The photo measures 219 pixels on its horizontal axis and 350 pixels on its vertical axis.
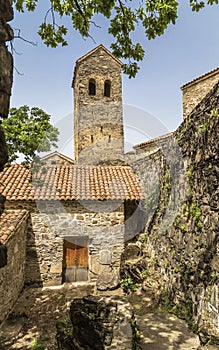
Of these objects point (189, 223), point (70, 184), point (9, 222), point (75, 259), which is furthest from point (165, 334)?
point (70, 184)

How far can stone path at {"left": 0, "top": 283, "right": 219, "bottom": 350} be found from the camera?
536cm

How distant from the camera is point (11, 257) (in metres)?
7.57

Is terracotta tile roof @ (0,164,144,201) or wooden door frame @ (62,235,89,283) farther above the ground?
terracotta tile roof @ (0,164,144,201)

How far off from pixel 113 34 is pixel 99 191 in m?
6.51

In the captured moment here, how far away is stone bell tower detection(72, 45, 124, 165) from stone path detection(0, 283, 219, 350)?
11.3m

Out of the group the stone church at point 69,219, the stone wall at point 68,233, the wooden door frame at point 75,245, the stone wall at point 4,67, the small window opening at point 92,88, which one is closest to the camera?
the stone wall at point 4,67

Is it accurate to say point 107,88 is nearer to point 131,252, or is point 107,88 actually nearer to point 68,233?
point 68,233

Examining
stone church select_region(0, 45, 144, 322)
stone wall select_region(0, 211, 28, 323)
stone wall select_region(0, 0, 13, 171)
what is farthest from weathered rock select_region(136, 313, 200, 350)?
stone wall select_region(0, 0, 13, 171)

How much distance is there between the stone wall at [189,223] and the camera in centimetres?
544

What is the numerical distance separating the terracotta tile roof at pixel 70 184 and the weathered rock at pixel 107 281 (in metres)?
2.87

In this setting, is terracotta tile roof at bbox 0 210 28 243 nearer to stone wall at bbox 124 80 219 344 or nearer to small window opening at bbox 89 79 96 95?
stone wall at bbox 124 80 219 344

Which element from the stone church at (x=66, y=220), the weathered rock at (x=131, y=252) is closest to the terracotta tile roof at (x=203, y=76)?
the stone church at (x=66, y=220)

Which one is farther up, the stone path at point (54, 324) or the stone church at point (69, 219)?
the stone church at point (69, 219)

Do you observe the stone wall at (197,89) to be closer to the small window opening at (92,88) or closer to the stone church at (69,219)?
the stone church at (69,219)
